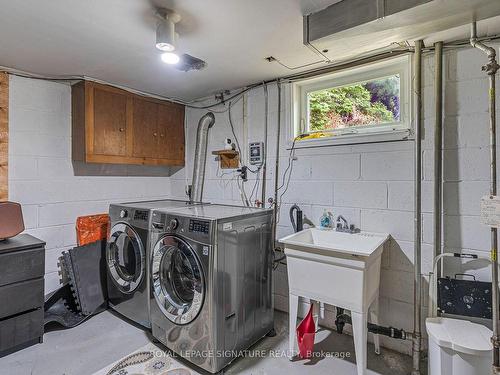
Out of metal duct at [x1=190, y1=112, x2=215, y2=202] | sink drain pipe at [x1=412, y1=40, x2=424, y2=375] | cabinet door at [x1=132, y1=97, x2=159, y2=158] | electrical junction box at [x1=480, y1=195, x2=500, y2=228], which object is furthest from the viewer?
metal duct at [x1=190, y1=112, x2=215, y2=202]

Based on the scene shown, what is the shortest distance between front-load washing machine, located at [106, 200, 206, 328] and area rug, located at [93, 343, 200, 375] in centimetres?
30

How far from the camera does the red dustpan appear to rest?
1.99 metres

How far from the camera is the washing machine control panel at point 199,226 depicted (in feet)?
5.87

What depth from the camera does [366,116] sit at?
233 cm

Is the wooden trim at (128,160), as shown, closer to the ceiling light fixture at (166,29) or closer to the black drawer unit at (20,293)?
the black drawer unit at (20,293)

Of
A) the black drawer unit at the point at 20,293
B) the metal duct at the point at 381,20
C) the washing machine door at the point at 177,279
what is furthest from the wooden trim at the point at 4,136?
the metal duct at the point at 381,20

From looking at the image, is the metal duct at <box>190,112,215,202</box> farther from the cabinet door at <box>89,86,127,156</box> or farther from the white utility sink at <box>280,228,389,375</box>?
the white utility sink at <box>280,228,389,375</box>

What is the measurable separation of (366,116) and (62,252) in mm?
3103

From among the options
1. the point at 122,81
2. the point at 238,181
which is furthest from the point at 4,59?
the point at 238,181

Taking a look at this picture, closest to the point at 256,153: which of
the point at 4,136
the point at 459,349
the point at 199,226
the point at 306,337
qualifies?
the point at 199,226

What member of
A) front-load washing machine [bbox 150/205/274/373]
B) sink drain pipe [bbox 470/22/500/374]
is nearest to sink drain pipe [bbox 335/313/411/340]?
sink drain pipe [bbox 470/22/500/374]

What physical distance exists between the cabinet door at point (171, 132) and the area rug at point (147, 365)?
2.02 meters

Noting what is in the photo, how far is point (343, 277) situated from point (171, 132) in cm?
256

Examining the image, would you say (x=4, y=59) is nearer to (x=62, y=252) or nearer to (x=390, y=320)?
(x=62, y=252)
